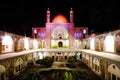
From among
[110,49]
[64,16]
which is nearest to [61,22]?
[64,16]

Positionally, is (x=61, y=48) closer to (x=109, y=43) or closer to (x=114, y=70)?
(x=109, y=43)

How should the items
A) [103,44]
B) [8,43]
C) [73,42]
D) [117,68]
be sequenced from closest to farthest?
[117,68], [103,44], [8,43], [73,42]

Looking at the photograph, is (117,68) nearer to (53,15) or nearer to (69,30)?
(69,30)

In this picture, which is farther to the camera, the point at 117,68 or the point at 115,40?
the point at 115,40

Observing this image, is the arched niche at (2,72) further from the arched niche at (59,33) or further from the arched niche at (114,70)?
the arched niche at (59,33)

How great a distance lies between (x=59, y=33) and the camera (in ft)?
126

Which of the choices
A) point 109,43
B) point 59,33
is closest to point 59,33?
point 59,33

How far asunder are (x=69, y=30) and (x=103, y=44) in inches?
720

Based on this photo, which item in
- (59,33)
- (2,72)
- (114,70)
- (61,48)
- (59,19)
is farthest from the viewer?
(59,33)

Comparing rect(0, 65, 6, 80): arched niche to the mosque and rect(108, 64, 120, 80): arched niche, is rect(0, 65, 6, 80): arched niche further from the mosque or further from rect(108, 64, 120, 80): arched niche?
the mosque

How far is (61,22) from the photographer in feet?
122

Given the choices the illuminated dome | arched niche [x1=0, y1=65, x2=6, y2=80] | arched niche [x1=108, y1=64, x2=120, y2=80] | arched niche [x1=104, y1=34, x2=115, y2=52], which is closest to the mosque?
the illuminated dome

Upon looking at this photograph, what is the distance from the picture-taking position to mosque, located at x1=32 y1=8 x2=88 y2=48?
3603 centimetres

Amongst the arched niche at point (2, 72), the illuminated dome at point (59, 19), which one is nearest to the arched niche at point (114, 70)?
the arched niche at point (2, 72)
